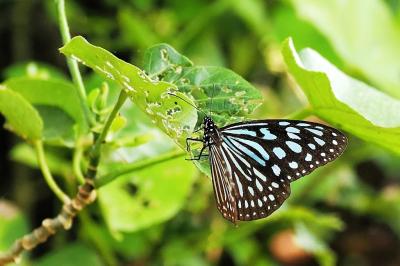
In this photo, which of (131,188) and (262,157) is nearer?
(262,157)

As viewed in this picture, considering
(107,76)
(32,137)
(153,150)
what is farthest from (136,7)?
(107,76)

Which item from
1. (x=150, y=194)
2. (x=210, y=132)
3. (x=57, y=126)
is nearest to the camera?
(x=210, y=132)

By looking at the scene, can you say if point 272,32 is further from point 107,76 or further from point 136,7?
point 107,76

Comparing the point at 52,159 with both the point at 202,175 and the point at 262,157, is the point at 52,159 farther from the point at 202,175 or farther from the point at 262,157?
the point at 262,157

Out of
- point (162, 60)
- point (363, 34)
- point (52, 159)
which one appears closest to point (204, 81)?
point (162, 60)

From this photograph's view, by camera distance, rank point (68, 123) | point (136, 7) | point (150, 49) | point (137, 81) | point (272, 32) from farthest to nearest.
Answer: point (136, 7) → point (272, 32) → point (68, 123) → point (150, 49) → point (137, 81)

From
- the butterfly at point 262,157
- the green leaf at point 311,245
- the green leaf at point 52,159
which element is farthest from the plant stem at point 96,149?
the green leaf at point 311,245

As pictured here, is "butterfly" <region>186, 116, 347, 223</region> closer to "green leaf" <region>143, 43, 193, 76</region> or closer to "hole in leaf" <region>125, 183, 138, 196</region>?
"green leaf" <region>143, 43, 193, 76</region>
